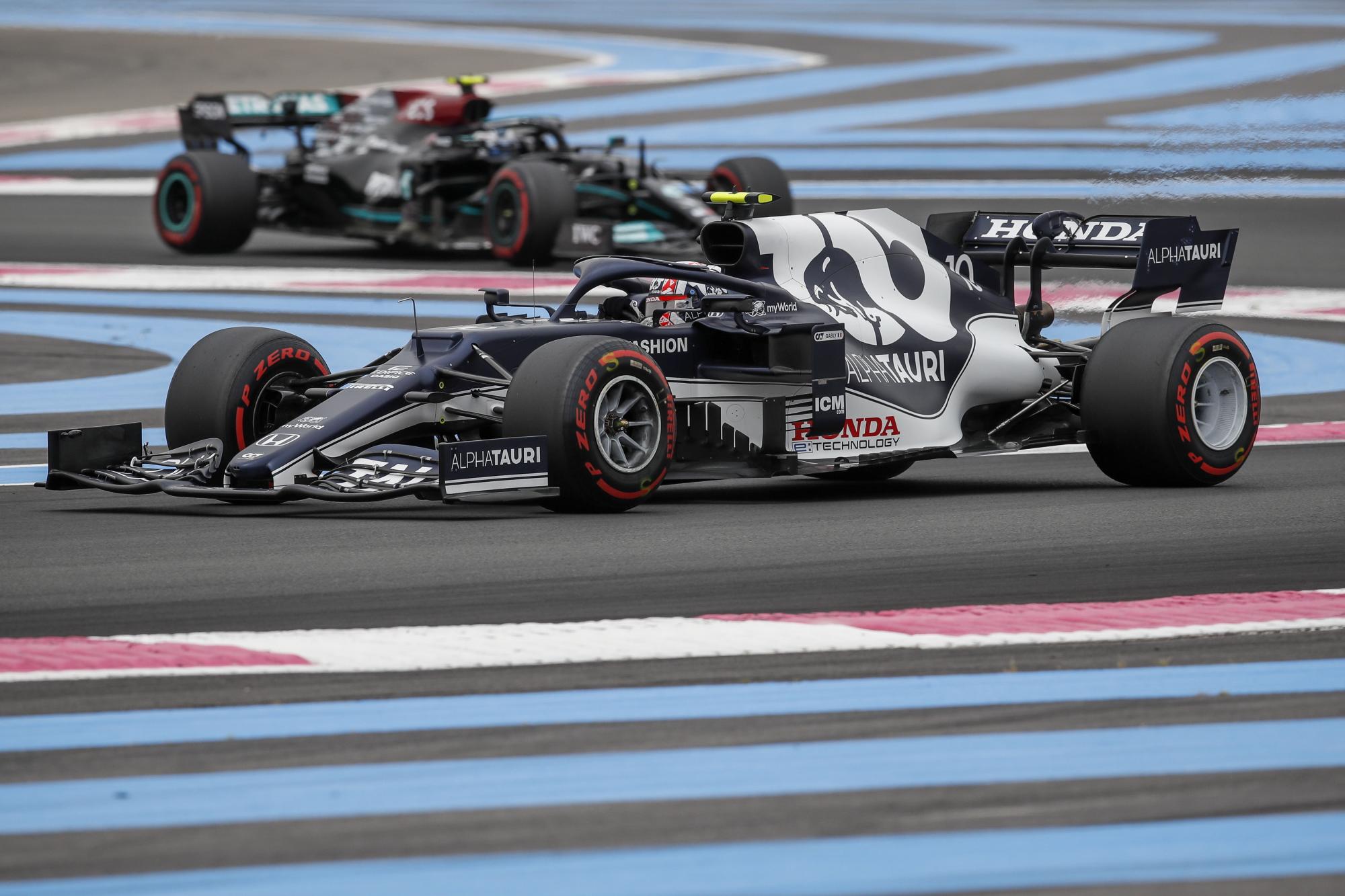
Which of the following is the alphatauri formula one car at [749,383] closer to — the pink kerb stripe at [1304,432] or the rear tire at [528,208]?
the pink kerb stripe at [1304,432]

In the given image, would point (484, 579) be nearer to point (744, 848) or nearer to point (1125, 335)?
point (744, 848)

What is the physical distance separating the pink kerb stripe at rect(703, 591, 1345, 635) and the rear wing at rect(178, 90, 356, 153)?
52.9 ft

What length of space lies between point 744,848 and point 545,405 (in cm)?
426

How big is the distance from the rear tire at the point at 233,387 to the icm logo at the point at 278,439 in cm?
35

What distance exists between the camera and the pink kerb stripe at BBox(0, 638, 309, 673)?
6.37 meters

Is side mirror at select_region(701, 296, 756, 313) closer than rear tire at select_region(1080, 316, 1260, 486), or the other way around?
side mirror at select_region(701, 296, 756, 313)

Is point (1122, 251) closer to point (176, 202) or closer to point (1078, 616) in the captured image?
point (1078, 616)

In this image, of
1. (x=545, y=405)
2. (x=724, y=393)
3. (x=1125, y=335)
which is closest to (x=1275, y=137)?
(x=1125, y=335)

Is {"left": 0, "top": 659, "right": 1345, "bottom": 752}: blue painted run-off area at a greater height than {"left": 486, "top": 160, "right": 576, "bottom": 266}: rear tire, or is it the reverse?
{"left": 486, "top": 160, "right": 576, "bottom": 266}: rear tire

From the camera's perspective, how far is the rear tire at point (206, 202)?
73.2 ft

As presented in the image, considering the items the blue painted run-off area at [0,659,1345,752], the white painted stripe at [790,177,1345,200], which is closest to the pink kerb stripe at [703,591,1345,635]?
the blue painted run-off area at [0,659,1345,752]

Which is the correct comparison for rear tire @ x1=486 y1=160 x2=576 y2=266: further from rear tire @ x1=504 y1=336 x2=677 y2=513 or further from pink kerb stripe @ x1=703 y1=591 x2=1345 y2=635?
pink kerb stripe @ x1=703 y1=591 x2=1345 y2=635

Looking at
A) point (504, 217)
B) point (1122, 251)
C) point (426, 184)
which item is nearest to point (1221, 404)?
point (1122, 251)

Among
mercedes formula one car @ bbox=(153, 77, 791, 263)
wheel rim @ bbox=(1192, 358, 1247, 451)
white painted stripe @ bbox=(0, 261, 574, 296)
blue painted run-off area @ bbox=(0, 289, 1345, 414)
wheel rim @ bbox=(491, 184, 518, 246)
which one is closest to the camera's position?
wheel rim @ bbox=(1192, 358, 1247, 451)
